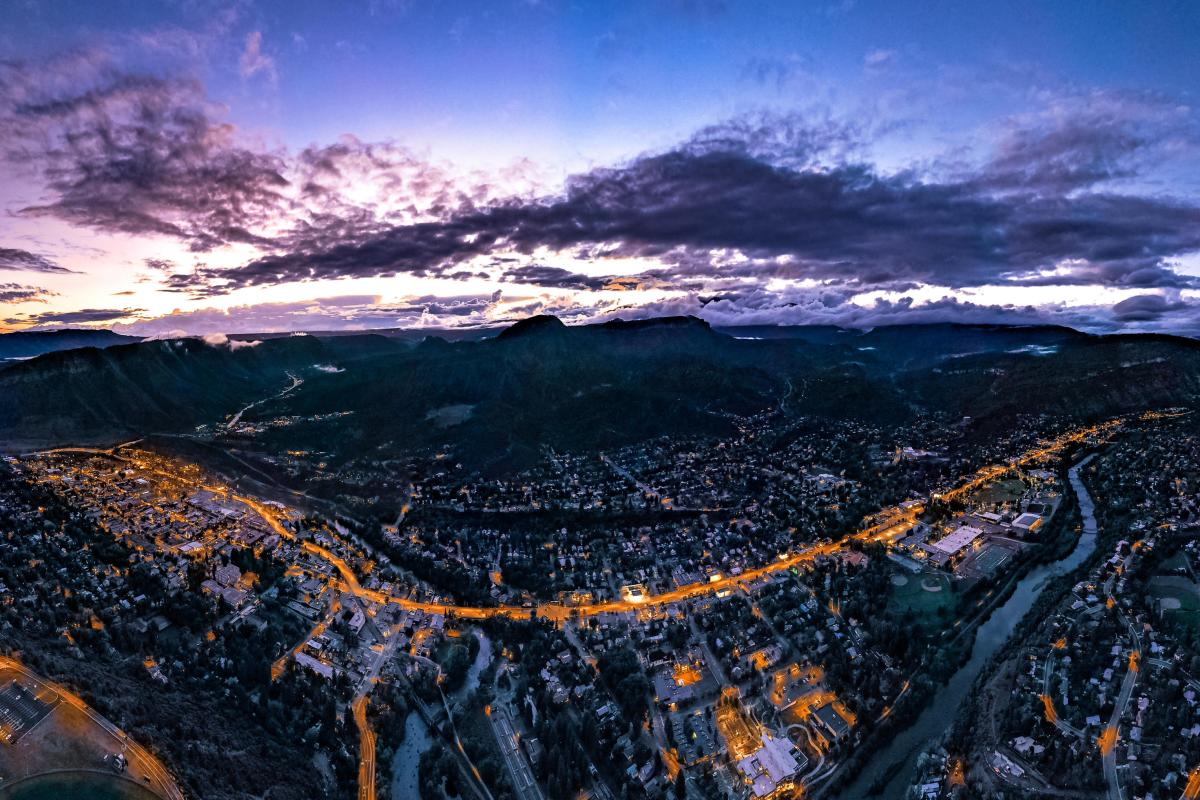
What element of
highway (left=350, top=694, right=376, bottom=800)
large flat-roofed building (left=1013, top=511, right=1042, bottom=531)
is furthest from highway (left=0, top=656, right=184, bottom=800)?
large flat-roofed building (left=1013, top=511, right=1042, bottom=531)

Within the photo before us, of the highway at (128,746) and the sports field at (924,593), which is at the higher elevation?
the highway at (128,746)

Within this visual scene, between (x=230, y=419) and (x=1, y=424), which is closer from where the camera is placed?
(x=1, y=424)

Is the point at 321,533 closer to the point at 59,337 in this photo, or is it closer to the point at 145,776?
the point at 145,776

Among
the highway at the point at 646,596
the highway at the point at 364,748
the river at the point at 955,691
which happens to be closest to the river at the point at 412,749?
the highway at the point at 364,748

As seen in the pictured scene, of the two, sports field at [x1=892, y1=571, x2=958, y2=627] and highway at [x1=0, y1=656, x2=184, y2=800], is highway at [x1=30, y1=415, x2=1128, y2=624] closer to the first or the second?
sports field at [x1=892, y1=571, x2=958, y2=627]

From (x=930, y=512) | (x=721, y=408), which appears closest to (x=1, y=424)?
(x=721, y=408)

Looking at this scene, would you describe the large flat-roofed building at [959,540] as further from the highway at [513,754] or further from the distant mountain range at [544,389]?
the distant mountain range at [544,389]
